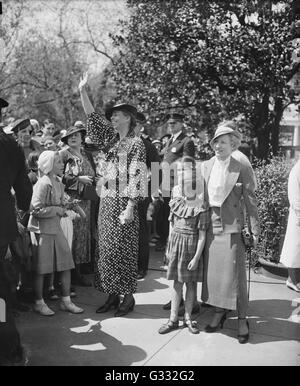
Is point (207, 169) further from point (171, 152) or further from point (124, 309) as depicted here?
point (171, 152)

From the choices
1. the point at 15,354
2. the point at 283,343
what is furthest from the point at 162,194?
the point at 15,354

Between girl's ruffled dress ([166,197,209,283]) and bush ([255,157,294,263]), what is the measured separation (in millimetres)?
2152

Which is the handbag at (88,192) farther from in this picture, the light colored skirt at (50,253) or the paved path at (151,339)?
the paved path at (151,339)

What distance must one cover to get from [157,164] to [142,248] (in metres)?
1.33

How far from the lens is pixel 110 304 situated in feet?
14.3

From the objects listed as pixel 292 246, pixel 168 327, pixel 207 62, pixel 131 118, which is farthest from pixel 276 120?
pixel 168 327

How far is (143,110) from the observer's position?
8.95 m

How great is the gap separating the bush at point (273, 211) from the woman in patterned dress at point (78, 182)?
2.24 m

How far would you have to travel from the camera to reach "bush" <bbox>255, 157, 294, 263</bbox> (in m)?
5.67

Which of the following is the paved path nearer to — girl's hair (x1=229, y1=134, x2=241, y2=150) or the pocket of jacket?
the pocket of jacket

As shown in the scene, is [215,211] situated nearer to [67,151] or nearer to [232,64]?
[67,151]

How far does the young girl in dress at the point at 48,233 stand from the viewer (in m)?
4.22

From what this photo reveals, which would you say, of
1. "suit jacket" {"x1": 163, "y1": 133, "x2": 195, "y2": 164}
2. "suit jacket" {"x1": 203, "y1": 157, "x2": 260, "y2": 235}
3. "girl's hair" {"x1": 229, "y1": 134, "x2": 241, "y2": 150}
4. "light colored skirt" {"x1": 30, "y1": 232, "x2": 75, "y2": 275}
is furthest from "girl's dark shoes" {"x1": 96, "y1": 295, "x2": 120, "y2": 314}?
"suit jacket" {"x1": 163, "y1": 133, "x2": 195, "y2": 164}

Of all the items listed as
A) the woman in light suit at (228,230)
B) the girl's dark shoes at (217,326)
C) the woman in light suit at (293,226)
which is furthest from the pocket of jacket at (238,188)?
the girl's dark shoes at (217,326)
